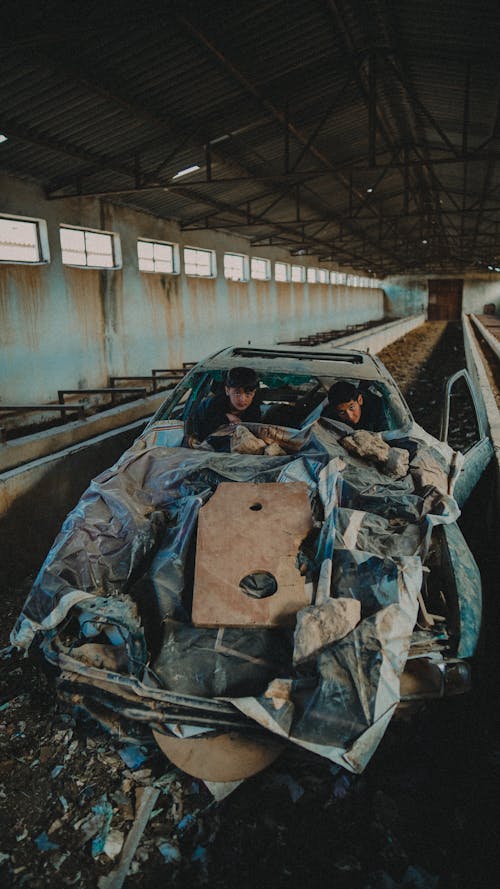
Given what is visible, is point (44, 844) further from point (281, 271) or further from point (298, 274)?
point (298, 274)

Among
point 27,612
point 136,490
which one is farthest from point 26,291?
point 27,612

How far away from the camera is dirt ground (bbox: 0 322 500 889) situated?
2.27 meters

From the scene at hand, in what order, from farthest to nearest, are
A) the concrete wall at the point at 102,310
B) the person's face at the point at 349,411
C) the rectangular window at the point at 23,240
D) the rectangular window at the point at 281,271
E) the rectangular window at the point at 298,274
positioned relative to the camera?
the rectangular window at the point at 298,274 < the rectangular window at the point at 281,271 < the concrete wall at the point at 102,310 < the rectangular window at the point at 23,240 < the person's face at the point at 349,411

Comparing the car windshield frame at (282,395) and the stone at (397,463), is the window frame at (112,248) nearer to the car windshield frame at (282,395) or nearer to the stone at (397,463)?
the car windshield frame at (282,395)

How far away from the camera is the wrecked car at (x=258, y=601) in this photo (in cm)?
237

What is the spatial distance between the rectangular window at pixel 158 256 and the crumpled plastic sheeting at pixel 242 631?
1091 centimetres

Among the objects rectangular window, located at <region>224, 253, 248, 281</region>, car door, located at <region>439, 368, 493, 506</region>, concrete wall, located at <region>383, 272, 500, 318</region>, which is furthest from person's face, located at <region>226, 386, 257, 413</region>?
concrete wall, located at <region>383, 272, 500, 318</region>

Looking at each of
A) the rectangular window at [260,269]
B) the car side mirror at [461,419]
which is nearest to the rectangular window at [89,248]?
the car side mirror at [461,419]

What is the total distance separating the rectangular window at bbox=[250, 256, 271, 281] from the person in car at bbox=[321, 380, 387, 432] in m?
16.3

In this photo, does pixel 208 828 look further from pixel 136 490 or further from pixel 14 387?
pixel 14 387

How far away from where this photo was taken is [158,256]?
1427 centimetres

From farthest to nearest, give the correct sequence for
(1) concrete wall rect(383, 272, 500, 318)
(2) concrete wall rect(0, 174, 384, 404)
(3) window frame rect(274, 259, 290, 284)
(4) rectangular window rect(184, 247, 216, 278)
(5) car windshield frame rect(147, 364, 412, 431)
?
(1) concrete wall rect(383, 272, 500, 318), (3) window frame rect(274, 259, 290, 284), (4) rectangular window rect(184, 247, 216, 278), (2) concrete wall rect(0, 174, 384, 404), (5) car windshield frame rect(147, 364, 412, 431)

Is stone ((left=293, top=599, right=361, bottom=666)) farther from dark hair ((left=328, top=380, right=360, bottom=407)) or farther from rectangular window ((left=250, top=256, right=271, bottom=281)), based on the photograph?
rectangular window ((left=250, top=256, right=271, bottom=281))

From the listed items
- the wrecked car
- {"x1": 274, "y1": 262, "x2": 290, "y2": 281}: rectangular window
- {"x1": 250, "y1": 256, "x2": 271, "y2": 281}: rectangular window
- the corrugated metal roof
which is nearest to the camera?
Answer: the wrecked car
